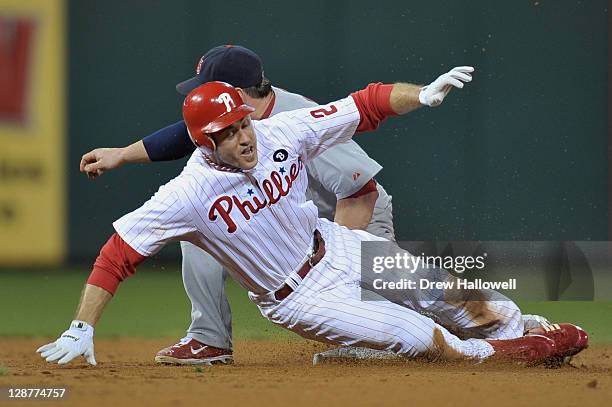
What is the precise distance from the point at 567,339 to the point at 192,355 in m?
1.45

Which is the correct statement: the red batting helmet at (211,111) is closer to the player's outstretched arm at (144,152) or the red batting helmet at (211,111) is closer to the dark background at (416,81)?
the player's outstretched arm at (144,152)

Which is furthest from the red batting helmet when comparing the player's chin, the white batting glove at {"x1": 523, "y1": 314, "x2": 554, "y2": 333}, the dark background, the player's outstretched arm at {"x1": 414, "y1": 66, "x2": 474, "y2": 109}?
the dark background

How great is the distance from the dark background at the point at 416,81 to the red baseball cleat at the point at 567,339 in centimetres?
384

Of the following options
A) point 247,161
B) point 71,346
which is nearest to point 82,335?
point 71,346

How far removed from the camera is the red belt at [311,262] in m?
3.72

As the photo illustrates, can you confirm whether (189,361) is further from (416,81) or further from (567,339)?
(416,81)

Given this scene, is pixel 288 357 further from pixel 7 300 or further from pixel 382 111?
pixel 7 300

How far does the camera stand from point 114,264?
11.5 ft

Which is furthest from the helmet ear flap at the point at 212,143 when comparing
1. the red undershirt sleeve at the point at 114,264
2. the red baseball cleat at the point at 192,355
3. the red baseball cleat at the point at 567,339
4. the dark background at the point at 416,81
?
the dark background at the point at 416,81

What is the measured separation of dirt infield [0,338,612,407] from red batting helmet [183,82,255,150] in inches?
32.7

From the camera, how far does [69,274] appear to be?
834cm

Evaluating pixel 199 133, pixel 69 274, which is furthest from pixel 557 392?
pixel 69 274

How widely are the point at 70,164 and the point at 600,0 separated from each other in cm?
438

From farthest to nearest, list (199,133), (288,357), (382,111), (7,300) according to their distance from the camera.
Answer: (7,300), (288,357), (382,111), (199,133)
